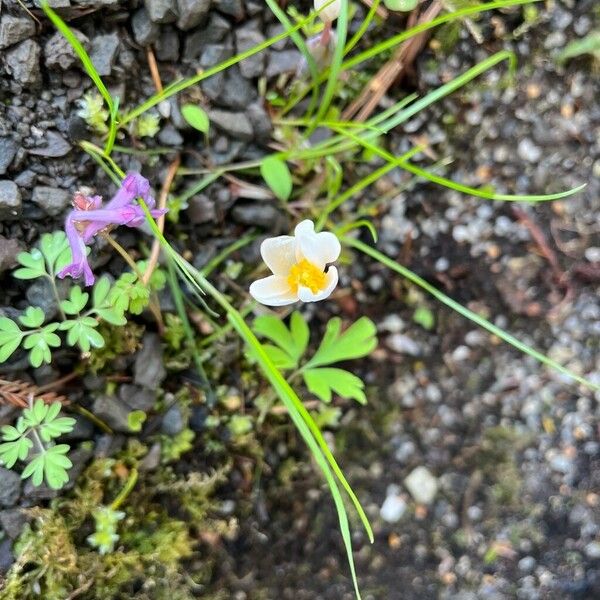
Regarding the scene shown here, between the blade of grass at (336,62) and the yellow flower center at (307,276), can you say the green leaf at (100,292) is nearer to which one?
the yellow flower center at (307,276)

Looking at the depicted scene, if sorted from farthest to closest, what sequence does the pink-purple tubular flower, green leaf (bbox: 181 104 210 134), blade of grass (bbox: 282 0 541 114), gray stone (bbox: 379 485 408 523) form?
1. gray stone (bbox: 379 485 408 523)
2. green leaf (bbox: 181 104 210 134)
3. blade of grass (bbox: 282 0 541 114)
4. the pink-purple tubular flower

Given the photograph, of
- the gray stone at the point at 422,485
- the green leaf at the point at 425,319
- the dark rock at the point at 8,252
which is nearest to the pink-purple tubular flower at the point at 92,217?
the dark rock at the point at 8,252

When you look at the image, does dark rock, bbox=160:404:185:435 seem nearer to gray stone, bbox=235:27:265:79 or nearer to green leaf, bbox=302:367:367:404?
green leaf, bbox=302:367:367:404

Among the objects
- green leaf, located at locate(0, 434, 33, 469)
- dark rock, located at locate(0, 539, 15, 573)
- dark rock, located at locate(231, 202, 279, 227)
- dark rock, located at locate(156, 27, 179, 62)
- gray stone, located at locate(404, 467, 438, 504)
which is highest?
dark rock, located at locate(156, 27, 179, 62)

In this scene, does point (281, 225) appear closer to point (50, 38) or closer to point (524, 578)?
point (50, 38)

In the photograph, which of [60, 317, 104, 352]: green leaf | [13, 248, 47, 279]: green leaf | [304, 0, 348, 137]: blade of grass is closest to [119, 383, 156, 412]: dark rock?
[60, 317, 104, 352]: green leaf

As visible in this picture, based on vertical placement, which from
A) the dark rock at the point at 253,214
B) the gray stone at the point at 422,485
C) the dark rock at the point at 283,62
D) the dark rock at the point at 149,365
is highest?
the dark rock at the point at 283,62
